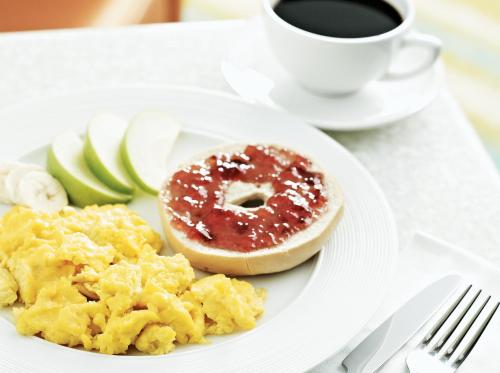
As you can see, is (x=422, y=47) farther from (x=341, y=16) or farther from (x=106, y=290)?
(x=106, y=290)

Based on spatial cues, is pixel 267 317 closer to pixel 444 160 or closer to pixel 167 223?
pixel 167 223

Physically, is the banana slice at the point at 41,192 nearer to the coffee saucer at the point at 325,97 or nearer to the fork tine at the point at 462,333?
the coffee saucer at the point at 325,97

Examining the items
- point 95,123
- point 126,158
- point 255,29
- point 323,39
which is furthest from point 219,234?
point 255,29

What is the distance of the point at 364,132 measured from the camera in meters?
2.58

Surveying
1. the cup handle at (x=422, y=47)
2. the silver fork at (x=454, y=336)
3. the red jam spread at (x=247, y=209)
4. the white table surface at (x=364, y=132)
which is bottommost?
the white table surface at (x=364, y=132)

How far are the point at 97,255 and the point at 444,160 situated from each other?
1247 mm

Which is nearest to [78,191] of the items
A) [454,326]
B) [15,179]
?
[15,179]

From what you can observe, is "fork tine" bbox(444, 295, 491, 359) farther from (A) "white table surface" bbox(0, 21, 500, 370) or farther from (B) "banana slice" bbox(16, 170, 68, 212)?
(B) "banana slice" bbox(16, 170, 68, 212)

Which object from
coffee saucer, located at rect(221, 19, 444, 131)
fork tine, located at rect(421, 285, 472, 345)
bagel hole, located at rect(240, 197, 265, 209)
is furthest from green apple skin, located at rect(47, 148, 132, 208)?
fork tine, located at rect(421, 285, 472, 345)

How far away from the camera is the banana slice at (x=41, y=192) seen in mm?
2018

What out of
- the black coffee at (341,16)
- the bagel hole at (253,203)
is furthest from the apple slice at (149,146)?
the black coffee at (341,16)

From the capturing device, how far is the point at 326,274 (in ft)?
6.33

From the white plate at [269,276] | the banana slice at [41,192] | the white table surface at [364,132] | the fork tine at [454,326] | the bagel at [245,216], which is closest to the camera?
the white plate at [269,276]

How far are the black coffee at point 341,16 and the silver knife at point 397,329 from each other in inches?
37.5
